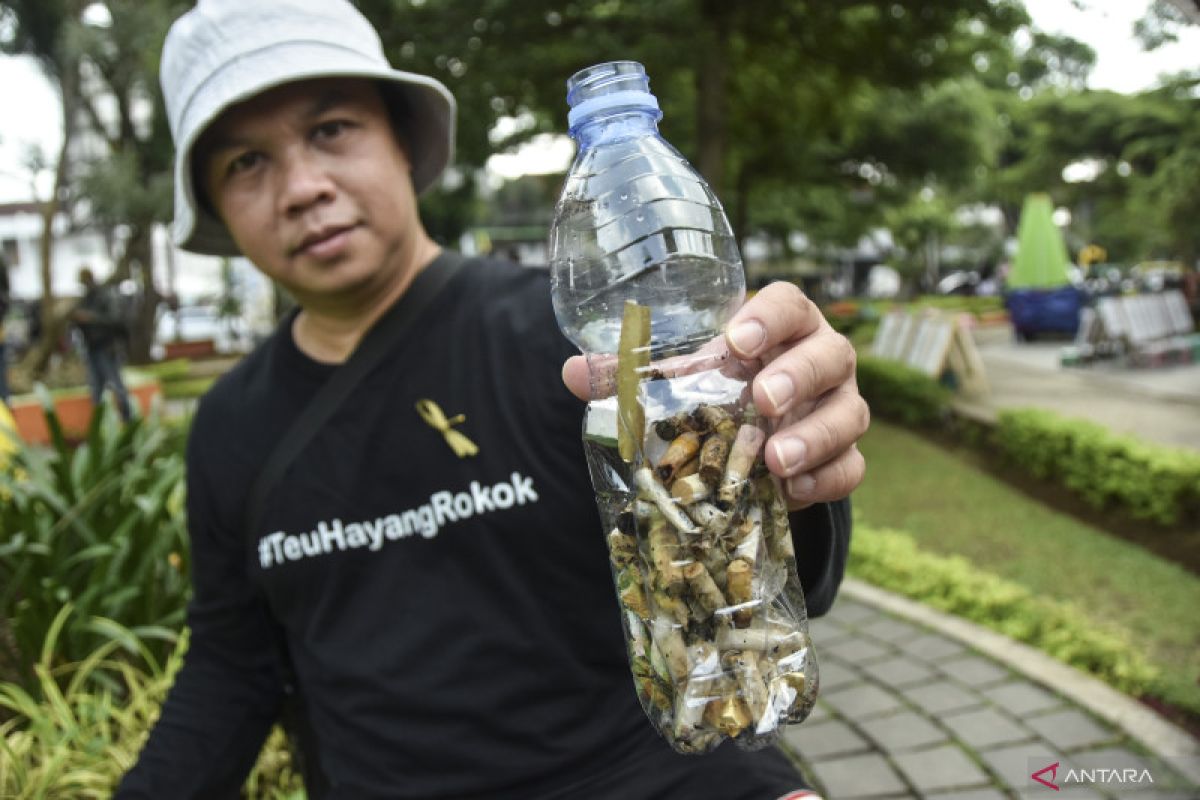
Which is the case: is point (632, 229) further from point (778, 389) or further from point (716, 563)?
point (716, 563)

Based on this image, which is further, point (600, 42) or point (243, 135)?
point (600, 42)

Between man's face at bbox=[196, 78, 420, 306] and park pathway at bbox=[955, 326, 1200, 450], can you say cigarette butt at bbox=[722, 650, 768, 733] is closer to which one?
man's face at bbox=[196, 78, 420, 306]

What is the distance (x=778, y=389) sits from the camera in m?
0.96

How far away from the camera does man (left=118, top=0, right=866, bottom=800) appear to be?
1.64m

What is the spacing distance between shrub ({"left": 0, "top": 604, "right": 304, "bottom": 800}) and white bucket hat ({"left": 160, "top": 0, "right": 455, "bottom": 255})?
5.39 feet

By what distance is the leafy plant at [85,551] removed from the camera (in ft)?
10.3

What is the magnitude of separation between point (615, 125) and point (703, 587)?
1.62 feet

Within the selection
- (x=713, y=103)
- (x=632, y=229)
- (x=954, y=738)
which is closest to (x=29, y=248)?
(x=713, y=103)

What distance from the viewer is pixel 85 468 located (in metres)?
3.93

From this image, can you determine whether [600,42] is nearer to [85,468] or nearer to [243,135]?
[85,468]

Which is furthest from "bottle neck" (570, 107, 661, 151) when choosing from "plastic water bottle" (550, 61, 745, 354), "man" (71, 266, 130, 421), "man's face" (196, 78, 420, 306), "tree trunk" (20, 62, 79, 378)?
"tree trunk" (20, 62, 79, 378)

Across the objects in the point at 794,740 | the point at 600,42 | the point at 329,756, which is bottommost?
the point at 794,740

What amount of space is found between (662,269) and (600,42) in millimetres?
7810

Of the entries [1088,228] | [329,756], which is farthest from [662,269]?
[1088,228]
